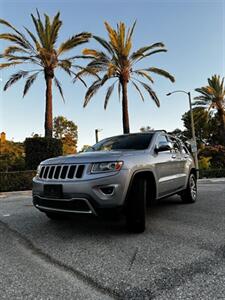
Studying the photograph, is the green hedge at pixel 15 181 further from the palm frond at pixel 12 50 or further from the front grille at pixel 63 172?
the front grille at pixel 63 172

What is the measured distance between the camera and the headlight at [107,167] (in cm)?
403

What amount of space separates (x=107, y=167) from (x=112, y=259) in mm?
1252

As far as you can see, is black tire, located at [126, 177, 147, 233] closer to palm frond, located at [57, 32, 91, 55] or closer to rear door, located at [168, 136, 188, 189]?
rear door, located at [168, 136, 188, 189]

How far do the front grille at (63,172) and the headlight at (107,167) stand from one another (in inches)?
7.2

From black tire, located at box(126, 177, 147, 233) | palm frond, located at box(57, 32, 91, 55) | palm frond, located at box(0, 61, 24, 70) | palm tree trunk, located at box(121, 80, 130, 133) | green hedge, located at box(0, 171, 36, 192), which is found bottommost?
green hedge, located at box(0, 171, 36, 192)

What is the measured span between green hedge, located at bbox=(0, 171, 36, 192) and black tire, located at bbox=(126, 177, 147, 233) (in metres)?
11.2

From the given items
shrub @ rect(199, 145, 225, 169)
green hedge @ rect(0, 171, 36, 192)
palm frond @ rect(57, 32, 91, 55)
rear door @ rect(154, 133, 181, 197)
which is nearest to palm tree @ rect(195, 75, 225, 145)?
shrub @ rect(199, 145, 225, 169)

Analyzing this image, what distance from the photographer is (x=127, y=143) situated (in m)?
5.34

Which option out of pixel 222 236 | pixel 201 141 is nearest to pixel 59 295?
pixel 222 236

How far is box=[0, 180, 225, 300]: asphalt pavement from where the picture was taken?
2561mm

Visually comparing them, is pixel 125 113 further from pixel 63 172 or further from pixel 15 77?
pixel 63 172

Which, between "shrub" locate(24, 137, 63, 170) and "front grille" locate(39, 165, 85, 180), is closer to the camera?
"front grille" locate(39, 165, 85, 180)

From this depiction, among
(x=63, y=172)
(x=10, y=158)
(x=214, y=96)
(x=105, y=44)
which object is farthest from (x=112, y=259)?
(x=214, y=96)

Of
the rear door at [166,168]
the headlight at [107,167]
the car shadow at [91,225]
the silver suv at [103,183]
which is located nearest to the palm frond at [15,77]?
the rear door at [166,168]
